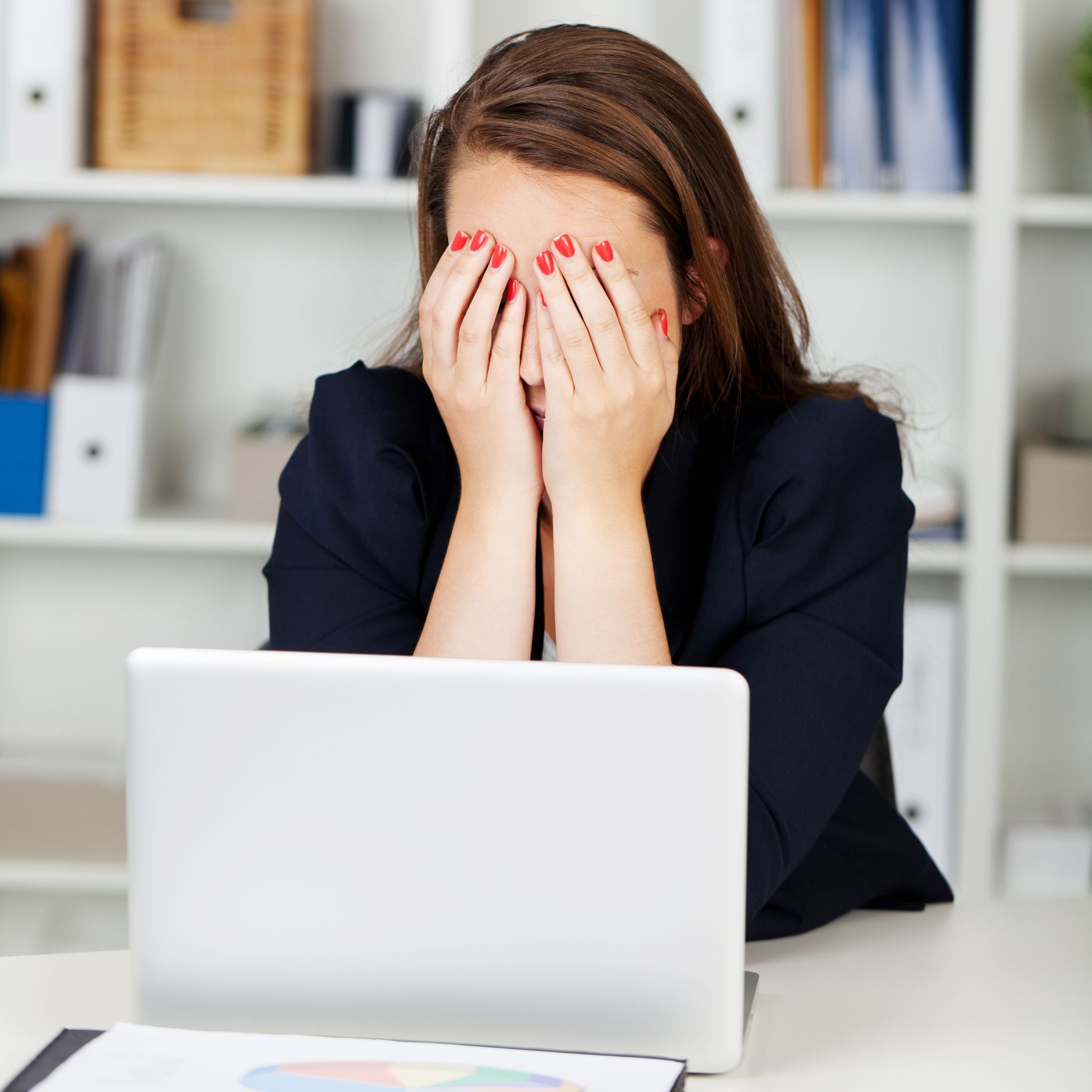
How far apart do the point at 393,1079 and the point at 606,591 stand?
438 millimetres

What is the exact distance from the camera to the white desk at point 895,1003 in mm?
672

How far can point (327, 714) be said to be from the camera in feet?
2.03

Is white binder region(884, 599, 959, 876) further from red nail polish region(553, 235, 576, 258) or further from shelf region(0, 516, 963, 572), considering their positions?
red nail polish region(553, 235, 576, 258)

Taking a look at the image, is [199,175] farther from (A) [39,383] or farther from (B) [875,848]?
(B) [875,848]

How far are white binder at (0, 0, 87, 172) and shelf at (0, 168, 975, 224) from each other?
35mm

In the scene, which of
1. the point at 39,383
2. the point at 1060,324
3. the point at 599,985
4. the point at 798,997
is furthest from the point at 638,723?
the point at 1060,324

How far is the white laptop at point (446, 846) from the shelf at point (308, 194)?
1.40 meters

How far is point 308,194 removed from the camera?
1.93 meters

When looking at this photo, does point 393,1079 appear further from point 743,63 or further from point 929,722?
point 743,63

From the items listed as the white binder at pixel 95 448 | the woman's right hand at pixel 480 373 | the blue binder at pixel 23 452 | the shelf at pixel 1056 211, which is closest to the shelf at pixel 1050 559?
the shelf at pixel 1056 211

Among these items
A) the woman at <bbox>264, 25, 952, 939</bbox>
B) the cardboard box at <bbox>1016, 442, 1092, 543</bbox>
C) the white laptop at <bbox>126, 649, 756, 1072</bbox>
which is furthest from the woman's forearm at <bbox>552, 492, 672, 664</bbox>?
the cardboard box at <bbox>1016, 442, 1092, 543</bbox>

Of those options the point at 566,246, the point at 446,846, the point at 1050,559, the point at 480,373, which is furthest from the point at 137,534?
the point at 446,846

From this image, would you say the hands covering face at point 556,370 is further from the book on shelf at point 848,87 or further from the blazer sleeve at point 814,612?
the book on shelf at point 848,87

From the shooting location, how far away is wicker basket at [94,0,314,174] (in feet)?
6.30
